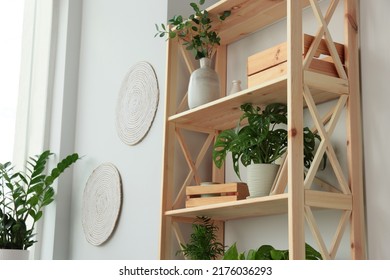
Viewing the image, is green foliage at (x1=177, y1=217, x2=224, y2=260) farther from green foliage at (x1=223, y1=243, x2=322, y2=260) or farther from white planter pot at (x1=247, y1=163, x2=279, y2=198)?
white planter pot at (x1=247, y1=163, x2=279, y2=198)

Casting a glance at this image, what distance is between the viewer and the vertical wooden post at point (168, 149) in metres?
2.72

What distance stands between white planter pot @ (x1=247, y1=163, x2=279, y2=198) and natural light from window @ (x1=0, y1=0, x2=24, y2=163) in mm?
2303

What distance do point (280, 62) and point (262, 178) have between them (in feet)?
1.42

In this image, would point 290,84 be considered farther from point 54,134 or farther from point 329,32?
point 54,134

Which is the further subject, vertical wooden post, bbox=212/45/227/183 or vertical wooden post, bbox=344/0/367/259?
vertical wooden post, bbox=212/45/227/183

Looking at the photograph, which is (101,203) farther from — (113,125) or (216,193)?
(216,193)

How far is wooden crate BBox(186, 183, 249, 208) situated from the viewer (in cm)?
246

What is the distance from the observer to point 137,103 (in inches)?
134

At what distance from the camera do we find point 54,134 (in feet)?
13.4

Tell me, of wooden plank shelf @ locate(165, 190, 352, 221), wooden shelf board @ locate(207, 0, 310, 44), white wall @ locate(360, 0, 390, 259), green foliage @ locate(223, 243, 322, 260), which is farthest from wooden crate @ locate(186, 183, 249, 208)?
wooden shelf board @ locate(207, 0, 310, 44)

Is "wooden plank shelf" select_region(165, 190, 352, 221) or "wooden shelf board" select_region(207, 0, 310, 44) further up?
"wooden shelf board" select_region(207, 0, 310, 44)

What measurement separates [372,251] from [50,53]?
9.17 ft

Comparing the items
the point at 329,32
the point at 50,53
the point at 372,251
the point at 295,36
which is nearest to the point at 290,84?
the point at 295,36
